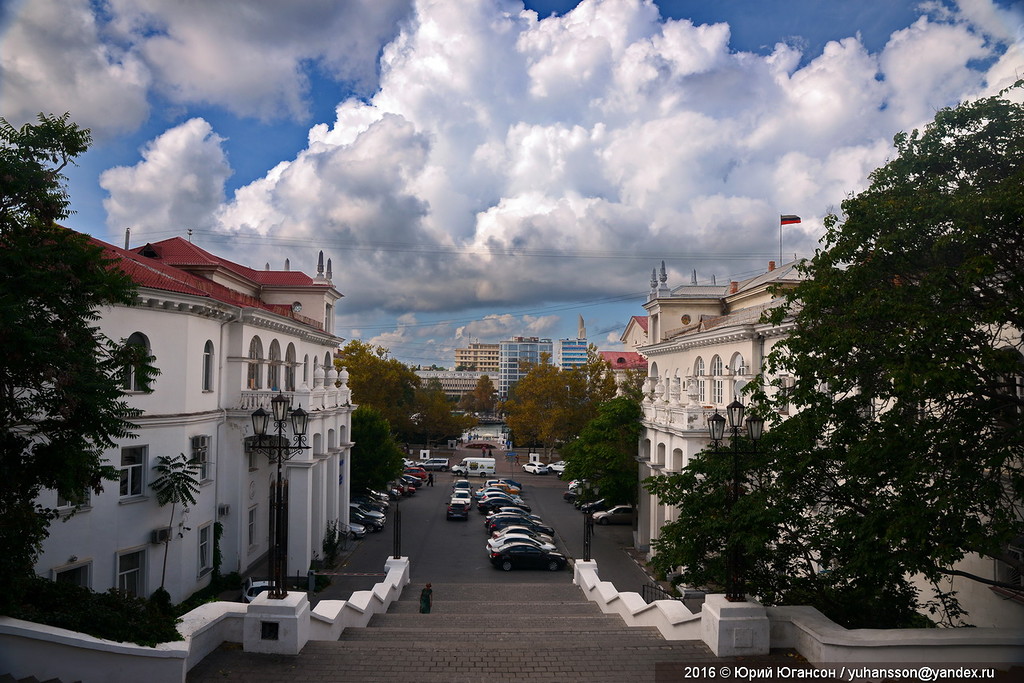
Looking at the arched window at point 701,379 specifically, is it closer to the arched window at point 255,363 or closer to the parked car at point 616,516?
the parked car at point 616,516

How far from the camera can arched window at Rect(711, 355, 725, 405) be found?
28.3m

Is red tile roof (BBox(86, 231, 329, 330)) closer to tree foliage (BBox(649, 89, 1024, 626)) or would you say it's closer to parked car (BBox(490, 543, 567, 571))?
tree foliage (BBox(649, 89, 1024, 626))

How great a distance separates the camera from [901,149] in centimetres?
1162

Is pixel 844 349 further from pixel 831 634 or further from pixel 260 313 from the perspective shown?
pixel 260 313

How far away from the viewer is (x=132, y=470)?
738 inches

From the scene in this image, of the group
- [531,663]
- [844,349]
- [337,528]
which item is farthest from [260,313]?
[844,349]

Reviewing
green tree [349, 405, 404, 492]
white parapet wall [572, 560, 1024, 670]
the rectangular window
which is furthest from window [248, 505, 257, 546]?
white parapet wall [572, 560, 1024, 670]

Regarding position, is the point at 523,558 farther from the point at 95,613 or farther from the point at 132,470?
the point at 95,613

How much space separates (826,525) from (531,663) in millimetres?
6231

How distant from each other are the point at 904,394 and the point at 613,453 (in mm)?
23198

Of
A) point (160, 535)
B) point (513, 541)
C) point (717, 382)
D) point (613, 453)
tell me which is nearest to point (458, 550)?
point (513, 541)

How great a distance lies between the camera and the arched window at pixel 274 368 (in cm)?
2683

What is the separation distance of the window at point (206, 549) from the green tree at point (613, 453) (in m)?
17.1

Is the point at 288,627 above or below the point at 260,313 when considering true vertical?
below
